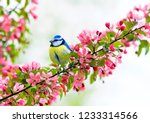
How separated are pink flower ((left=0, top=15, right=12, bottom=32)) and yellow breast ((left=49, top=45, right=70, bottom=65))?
1.48 m

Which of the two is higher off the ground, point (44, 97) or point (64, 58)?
point (64, 58)

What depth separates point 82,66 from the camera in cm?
380

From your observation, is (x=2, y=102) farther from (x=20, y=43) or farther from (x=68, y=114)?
(x=20, y=43)

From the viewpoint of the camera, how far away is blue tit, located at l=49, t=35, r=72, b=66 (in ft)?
12.6

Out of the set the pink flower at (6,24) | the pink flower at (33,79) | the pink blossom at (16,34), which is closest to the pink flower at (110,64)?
the pink flower at (33,79)

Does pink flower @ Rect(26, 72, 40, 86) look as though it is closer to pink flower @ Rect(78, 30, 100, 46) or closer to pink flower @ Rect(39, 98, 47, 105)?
pink flower @ Rect(39, 98, 47, 105)

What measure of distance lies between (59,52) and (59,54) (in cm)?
2

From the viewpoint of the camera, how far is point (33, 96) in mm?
3871

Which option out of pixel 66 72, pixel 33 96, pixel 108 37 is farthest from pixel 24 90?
pixel 108 37

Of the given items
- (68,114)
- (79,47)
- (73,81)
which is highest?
(79,47)

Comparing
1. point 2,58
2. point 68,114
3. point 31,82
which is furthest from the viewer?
point 2,58

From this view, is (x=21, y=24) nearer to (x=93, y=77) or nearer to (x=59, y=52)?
(x=59, y=52)

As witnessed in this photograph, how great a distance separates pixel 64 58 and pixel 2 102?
21.1 inches

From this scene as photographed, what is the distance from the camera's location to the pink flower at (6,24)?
17.6 ft
